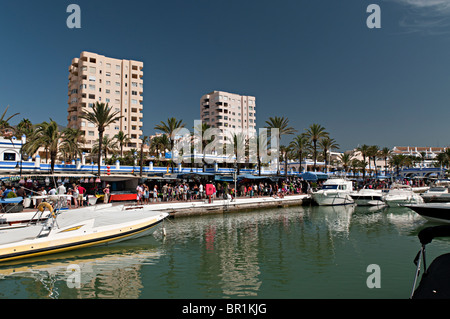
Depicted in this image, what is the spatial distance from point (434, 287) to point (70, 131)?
6165 cm

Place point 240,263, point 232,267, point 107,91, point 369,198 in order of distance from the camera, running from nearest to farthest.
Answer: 1. point 232,267
2. point 240,263
3. point 369,198
4. point 107,91

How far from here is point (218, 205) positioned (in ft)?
94.1

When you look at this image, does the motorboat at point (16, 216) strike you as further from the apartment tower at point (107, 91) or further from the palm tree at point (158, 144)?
the apartment tower at point (107, 91)

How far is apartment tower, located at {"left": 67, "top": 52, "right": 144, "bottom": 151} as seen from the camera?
265ft

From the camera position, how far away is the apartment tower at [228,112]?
385ft

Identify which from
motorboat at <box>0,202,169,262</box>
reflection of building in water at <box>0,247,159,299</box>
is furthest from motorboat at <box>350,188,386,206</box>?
reflection of building in water at <box>0,247,159,299</box>

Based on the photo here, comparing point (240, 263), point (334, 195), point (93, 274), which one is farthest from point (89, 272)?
point (334, 195)

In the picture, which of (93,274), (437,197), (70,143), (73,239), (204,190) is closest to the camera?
(93,274)

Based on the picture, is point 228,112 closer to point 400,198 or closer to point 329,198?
point 329,198

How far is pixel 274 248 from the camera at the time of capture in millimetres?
14805

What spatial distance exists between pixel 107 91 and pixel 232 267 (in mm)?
84635

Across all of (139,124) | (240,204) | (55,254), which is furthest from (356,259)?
(139,124)

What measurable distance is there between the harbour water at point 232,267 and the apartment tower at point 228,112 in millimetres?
96067
